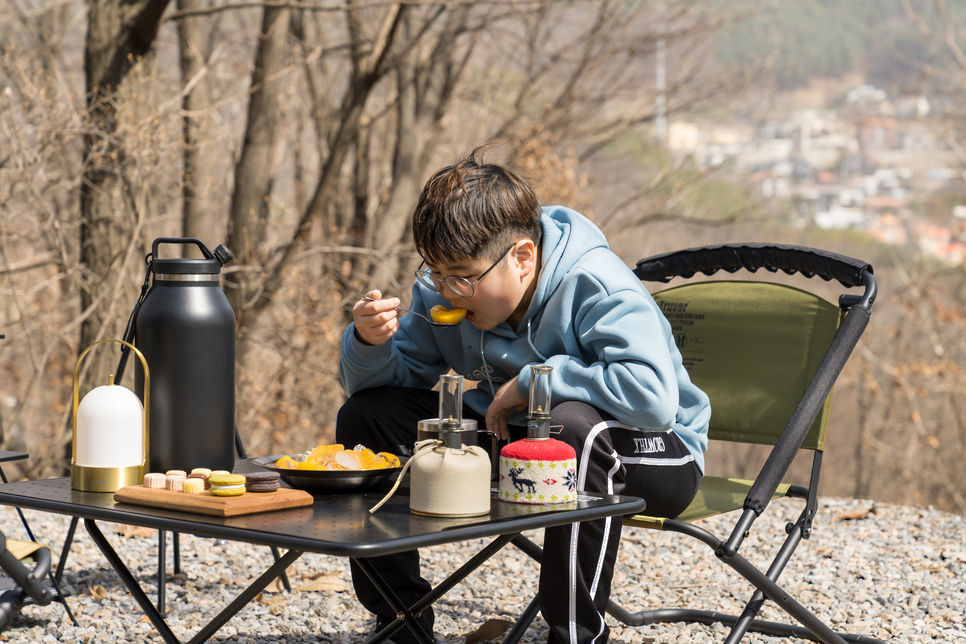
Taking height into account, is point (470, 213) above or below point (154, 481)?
above

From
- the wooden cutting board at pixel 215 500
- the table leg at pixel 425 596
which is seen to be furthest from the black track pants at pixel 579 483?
the wooden cutting board at pixel 215 500

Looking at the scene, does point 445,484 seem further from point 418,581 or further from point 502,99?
point 502,99

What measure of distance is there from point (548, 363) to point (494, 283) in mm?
213

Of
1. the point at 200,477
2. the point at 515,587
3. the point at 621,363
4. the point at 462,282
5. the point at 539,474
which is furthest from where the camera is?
the point at 515,587

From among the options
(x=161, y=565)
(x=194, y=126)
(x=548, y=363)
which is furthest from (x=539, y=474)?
(x=194, y=126)

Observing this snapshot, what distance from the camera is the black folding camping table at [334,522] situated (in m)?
1.26

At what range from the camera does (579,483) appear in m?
1.73

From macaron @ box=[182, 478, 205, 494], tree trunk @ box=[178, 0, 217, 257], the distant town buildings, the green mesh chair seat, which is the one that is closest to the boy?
the green mesh chair seat

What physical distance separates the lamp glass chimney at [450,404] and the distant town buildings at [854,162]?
734 centimetres

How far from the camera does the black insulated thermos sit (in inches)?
68.4

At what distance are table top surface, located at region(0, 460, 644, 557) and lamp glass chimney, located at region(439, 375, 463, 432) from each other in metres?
0.14

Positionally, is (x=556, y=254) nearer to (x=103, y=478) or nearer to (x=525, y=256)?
(x=525, y=256)

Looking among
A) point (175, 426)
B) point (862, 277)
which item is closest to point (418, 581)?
point (175, 426)

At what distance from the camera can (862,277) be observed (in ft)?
7.52
